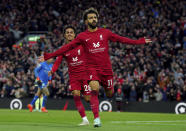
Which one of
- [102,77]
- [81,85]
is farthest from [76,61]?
[102,77]

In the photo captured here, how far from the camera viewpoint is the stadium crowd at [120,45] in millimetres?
23781

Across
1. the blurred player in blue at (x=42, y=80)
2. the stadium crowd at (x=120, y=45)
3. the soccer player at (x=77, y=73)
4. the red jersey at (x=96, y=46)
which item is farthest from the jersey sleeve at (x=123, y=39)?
the stadium crowd at (x=120, y=45)

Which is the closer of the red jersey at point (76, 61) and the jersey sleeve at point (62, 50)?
the jersey sleeve at point (62, 50)

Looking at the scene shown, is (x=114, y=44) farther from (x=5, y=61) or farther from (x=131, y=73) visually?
(x=5, y=61)

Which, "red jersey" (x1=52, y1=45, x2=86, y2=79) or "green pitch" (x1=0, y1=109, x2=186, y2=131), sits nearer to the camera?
"green pitch" (x1=0, y1=109, x2=186, y2=131)

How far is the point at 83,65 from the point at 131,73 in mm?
13140

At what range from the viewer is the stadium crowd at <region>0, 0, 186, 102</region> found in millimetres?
23781

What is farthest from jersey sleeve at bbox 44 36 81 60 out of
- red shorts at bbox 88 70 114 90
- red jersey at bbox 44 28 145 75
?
red shorts at bbox 88 70 114 90

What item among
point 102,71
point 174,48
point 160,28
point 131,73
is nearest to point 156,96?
point 131,73

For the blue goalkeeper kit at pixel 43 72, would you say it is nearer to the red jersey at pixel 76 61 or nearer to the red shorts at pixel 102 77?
the red jersey at pixel 76 61

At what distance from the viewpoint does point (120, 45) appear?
88.9 ft

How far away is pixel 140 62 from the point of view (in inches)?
990

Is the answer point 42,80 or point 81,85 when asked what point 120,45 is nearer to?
point 42,80

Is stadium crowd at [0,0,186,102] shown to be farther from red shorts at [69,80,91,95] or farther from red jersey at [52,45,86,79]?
red shorts at [69,80,91,95]
